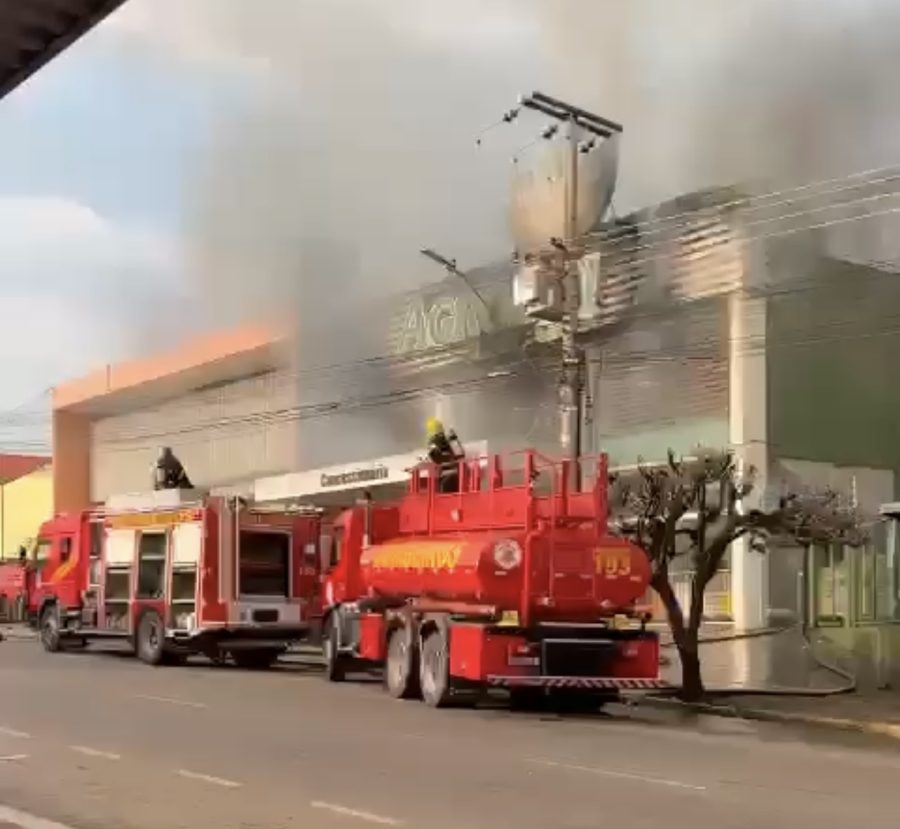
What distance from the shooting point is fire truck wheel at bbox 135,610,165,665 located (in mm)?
21594

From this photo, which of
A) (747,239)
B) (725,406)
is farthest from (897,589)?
(747,239)

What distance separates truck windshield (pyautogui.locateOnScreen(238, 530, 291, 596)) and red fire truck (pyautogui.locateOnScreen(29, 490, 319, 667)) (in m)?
0.02

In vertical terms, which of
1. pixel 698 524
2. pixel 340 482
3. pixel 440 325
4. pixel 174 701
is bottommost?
pixel 174 701

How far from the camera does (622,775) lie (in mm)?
9930

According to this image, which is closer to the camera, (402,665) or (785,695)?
(402,665)

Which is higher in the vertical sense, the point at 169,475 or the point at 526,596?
the point at 169,475

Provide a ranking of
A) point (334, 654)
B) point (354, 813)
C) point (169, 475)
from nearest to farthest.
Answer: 1. point (354, 813)
2. point (334, 654)
3. point (169, 475)

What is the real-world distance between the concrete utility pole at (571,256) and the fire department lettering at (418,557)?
3.26 m

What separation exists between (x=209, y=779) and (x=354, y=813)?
162cm

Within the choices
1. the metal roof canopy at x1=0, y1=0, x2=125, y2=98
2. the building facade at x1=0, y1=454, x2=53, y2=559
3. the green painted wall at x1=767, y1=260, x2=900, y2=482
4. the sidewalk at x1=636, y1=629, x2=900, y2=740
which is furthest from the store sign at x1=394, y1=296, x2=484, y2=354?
the building facade at x1=0, y1=454, x2=53, y2=559

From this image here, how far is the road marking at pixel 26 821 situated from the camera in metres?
7.71

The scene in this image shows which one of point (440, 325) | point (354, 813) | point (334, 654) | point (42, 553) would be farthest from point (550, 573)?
point (440, 325)

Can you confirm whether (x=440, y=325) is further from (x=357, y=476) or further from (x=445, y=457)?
(x=445, y=457)

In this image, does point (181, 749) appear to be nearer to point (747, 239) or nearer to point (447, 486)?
point (447, 486)
